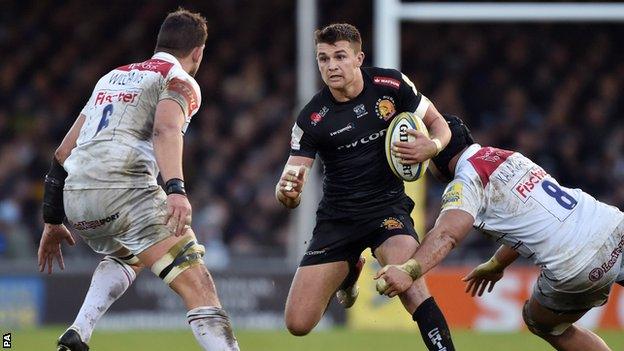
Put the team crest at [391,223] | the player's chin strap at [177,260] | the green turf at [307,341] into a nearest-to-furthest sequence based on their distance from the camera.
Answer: the player's chin strap at [177,260] < the team crest at [391,223] < the green turf at [307,341]

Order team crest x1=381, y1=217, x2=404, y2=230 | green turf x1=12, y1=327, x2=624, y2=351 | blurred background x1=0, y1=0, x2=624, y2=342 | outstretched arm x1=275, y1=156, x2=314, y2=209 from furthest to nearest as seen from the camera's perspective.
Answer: blurred background x1=0, y1=0, x2=624, y2=342
green turf x1=12, y1=327, x2=624, y2=351
team crest x1=381, y1=217, x2=404, y2=230
outstretched arm x1=275, y1=156, x2=314, y2=209

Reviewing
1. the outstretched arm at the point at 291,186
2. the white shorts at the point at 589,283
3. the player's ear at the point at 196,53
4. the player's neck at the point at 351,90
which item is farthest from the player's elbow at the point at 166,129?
the white shorts at the point at 589,283

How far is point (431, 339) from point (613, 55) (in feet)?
45.4

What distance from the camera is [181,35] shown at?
7637 mm

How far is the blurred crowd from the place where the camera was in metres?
17.7

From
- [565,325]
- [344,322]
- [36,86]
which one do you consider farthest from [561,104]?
[565,325]

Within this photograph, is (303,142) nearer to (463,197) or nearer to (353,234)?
(353,234)

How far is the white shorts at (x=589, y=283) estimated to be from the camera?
7.37 m

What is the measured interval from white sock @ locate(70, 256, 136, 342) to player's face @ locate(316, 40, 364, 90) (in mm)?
Result: 1749

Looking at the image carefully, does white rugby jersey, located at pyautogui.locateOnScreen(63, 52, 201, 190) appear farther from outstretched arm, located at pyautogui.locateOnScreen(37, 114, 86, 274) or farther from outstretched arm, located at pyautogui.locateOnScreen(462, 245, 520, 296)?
outstretched arm, located at pyautogui.locateOnScreen(462, 245, 520, 296)

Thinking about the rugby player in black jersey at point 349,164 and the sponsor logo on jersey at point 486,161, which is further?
the rugby player in black jersey at point 349,164

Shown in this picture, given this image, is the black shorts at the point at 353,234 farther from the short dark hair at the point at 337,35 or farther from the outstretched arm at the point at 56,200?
the outstretched arm at the point at 56,200

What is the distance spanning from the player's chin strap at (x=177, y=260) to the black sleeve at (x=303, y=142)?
3.53ft

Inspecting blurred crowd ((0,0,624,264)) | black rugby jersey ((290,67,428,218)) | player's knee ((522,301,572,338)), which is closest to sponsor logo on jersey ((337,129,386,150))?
black rugby jersey ((290,67,428,218))
